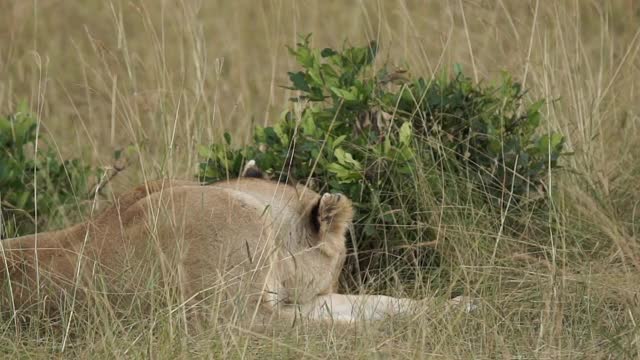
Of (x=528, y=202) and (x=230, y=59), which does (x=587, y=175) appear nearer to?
(x=528, y=202)

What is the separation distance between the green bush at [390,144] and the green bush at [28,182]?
842mm

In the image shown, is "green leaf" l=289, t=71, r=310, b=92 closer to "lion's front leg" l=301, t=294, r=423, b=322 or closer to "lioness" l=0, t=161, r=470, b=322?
"lioness" l=0, t=161, r=470, b=322

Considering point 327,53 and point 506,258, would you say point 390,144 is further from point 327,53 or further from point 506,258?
point 506,258

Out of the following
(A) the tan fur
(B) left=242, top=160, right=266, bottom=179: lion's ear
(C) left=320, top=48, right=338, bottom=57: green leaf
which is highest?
(C) left=320, top=48, right=338, bottom=57: green leaf

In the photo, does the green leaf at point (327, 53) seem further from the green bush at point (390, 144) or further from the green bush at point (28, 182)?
the green bush at point (28, 182)

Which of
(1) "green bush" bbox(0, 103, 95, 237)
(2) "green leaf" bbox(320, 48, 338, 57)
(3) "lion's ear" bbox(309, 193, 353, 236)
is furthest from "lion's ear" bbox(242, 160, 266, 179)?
(1) "green bush" bbox(0, 103, 95, 237)

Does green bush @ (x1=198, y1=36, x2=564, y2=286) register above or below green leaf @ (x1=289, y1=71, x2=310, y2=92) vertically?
below

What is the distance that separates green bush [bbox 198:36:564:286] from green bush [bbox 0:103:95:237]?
84 centimetres

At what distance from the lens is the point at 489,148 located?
5602mm

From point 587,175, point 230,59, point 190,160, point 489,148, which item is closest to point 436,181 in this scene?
point 489,148

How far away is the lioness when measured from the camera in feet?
15.1

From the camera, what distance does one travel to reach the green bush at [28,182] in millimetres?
5941

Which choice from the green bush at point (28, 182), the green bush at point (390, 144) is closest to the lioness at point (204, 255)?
the green bush at point (390, 144)

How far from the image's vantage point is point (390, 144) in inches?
217
